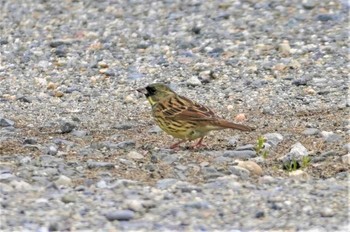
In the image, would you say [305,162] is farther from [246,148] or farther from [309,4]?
[309,4]

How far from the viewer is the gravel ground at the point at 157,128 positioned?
8.68 meters

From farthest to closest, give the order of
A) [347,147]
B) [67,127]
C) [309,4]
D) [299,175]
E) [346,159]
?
1. [309,4]
2. [67,127]
3. [347,147]
4. [346,159]
5. [299,175]

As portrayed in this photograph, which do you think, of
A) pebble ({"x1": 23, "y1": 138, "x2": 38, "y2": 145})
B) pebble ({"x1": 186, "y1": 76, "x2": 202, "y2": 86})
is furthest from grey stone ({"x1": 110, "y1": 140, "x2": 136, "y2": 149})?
pebble ({"x1": 186, "y1": 76, "x2": 202, "y2": 86})

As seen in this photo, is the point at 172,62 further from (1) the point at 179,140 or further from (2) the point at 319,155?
(2) the point at 319,155

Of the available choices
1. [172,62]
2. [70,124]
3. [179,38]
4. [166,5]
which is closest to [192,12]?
[166,5]

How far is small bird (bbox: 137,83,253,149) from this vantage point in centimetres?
1115

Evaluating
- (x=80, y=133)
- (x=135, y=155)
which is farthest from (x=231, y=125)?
(x=80, y=133)

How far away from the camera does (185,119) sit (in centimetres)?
1130

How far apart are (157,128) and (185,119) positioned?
1193mm

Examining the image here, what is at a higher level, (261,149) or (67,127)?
(261,149)

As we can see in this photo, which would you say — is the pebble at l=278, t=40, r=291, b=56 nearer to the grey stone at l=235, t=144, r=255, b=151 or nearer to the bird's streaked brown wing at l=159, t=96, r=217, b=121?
the bird's streaked brown wing at l=159, t=96, r=217, b=121

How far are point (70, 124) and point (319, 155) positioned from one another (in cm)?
288

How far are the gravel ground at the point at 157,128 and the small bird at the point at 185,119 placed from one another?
0.21 meters

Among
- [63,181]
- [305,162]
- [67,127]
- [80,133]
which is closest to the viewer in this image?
[63,181]
